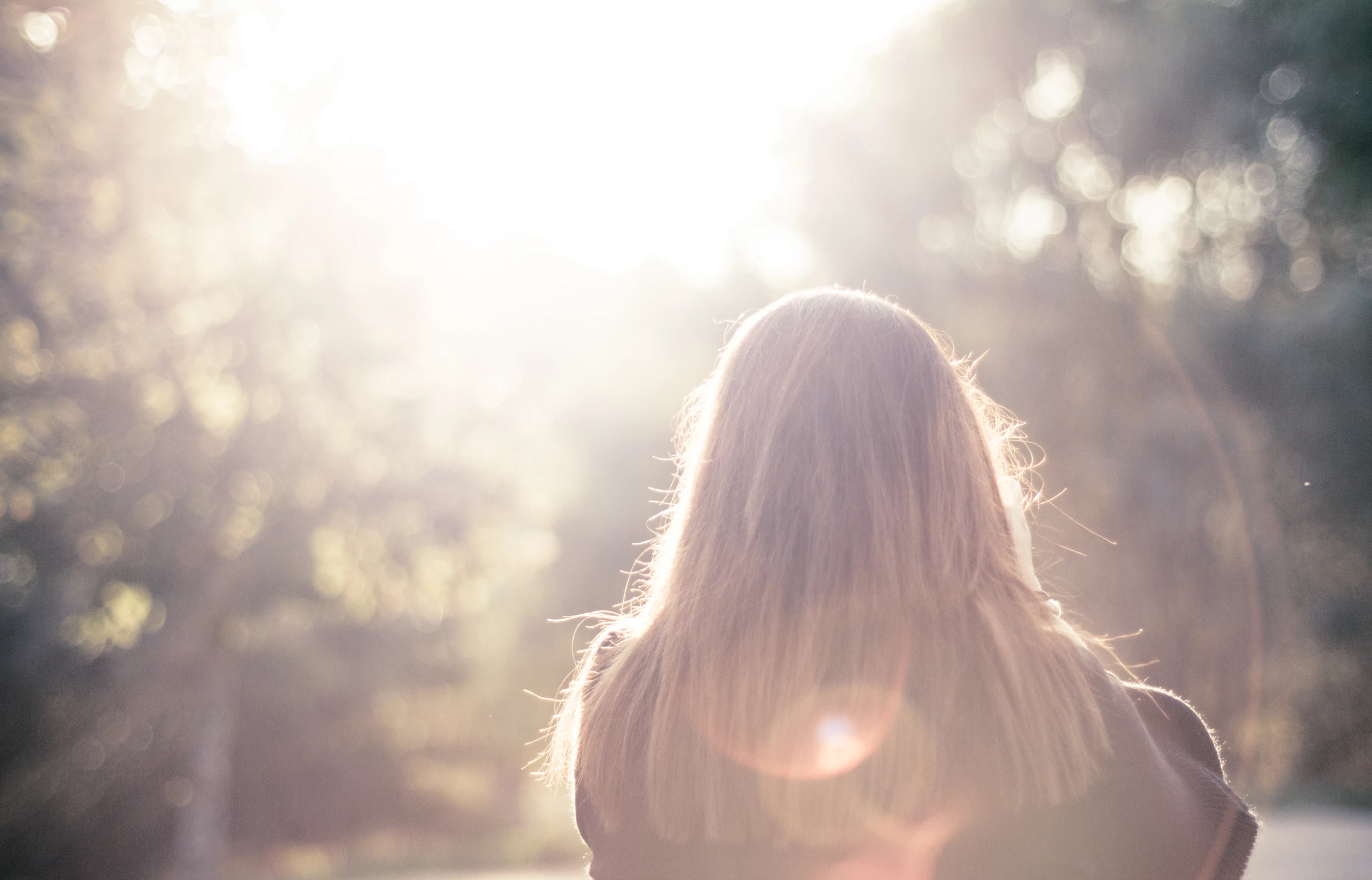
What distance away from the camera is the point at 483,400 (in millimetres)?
10055

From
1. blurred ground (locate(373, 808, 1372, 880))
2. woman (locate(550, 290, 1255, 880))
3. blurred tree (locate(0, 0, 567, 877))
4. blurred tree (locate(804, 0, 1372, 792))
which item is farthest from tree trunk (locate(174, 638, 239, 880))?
woman (locate(550, 290, 1255, 880))

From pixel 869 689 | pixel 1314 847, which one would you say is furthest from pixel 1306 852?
pixel 869 689

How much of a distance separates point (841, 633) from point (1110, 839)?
0.42 meters

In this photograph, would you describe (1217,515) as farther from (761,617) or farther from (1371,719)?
(761,617)

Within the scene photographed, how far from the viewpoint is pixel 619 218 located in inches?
583

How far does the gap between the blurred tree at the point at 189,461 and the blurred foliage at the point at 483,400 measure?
0.03m

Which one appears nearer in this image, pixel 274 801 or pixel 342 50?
pixel 342 50

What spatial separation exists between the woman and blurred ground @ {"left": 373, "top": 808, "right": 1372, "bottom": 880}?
20.4 ft

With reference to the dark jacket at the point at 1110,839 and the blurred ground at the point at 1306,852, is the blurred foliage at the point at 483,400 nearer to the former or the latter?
the blurred ground at the point at 1306,852

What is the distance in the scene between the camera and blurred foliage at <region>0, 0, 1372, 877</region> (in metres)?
6.53

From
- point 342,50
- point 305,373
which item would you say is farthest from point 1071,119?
point 305,373

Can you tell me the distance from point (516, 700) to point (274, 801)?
4719mm

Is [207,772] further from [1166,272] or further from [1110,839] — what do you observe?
[1166,272]

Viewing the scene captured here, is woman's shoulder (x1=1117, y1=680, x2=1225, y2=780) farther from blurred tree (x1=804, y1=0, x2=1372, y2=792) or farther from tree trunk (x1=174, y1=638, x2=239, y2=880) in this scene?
tree trunk (x1=174, y1=638, x2=239, y2=880)
